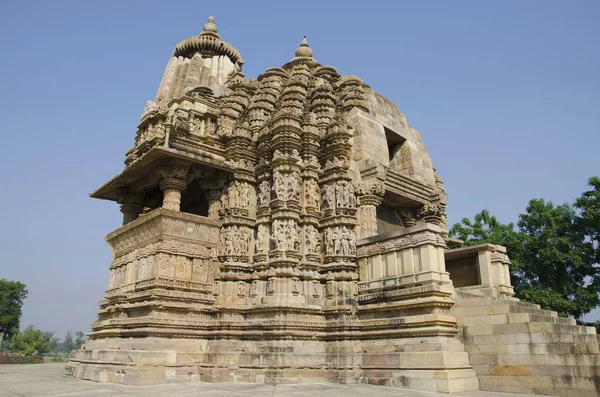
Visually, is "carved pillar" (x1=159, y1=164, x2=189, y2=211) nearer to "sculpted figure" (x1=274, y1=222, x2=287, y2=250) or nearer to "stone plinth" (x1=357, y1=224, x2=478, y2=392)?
"sculpted figure" (x1=274, y1=222, x2=287, y2=250)

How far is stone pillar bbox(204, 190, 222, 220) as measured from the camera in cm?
1431

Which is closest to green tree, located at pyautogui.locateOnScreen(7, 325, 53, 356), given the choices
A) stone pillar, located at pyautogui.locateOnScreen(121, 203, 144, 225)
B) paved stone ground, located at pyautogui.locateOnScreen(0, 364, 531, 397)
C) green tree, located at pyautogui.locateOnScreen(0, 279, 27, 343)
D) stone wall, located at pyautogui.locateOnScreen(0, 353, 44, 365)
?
green tree, located at pyautogui.locateOnScreen(0, 279, 27, 343)

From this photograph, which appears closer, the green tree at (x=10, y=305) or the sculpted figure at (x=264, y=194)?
the sculpted figure at (x=264, y=194)

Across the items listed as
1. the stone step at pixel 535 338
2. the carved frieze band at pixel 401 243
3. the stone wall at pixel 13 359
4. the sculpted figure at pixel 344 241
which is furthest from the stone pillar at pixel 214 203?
the stone wall at pixel 13 359

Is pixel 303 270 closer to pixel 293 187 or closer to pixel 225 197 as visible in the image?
pixel 293 187

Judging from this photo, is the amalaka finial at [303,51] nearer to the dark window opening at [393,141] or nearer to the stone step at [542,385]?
the dark window opening at [393,141]

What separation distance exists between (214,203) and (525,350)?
9361 millimetres

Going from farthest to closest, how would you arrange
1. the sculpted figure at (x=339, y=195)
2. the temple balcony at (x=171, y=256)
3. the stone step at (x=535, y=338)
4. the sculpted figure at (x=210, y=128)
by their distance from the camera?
the sculpted figure at (x=210, y=128) → the sculpted figure at (x=339, y=195) → the temple balcony at (x=171, y=256) → the stone step at (x=535, y=338)

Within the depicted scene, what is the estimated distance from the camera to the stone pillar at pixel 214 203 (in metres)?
14.3

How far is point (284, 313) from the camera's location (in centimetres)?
1212

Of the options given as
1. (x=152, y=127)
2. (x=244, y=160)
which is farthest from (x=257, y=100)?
(x=152, y=127)

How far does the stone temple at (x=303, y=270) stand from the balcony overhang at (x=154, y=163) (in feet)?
0.21

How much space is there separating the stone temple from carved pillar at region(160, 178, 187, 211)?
5cm

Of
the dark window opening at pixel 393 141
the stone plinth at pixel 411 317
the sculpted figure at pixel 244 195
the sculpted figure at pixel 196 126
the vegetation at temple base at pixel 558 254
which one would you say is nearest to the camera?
the stone plinth at pixel 411 317
